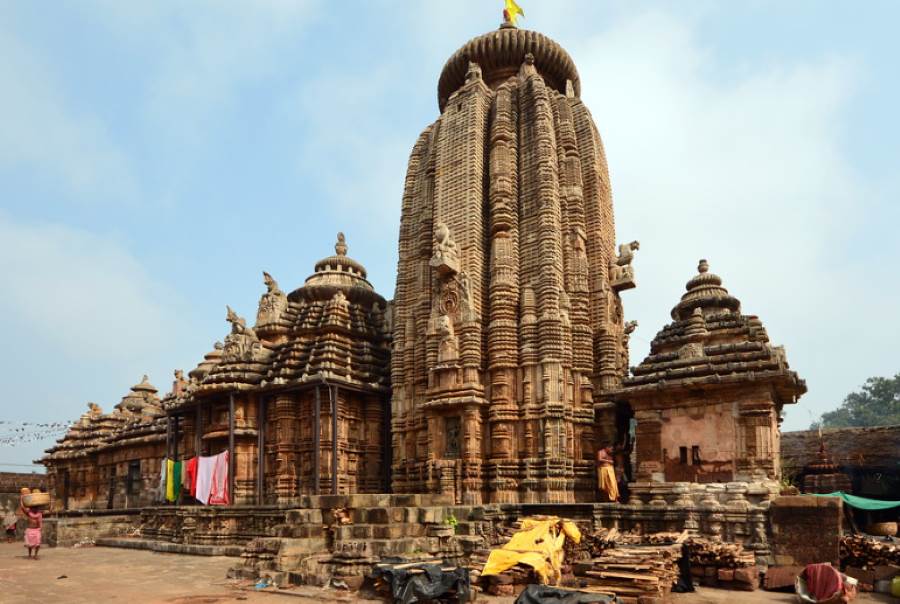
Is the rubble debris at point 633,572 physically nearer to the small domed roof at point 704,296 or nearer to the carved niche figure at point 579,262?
the carved niche figure at point 579,262

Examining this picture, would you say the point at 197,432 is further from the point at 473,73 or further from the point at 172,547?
the point at 473,73

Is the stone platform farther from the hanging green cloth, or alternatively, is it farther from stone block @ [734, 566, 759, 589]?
the hanging green cloth

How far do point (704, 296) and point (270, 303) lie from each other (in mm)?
16353

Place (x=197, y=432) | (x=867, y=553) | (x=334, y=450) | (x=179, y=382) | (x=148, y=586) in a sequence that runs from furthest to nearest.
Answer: (x=179, y=382) < (x=197, y=432) < (x=334, y=450) < (x=148, y=586) < (x=867, y=553)

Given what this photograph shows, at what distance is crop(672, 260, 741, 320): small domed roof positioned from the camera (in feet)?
80.0

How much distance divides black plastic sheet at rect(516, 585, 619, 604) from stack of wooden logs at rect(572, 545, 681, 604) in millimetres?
922

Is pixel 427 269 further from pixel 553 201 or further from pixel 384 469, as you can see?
pixel 384 469

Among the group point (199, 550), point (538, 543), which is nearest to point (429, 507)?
point (538, 543)

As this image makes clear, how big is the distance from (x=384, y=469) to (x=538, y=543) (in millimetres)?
12114

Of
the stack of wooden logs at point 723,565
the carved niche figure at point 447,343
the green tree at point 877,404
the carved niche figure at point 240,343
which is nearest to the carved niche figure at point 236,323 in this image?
the carved niche figure at point 240,343

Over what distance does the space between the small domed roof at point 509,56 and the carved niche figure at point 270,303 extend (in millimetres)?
10822

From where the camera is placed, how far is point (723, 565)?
13.3m

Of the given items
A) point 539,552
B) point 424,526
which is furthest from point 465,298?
point 539,552

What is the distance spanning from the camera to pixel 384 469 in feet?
81.7
